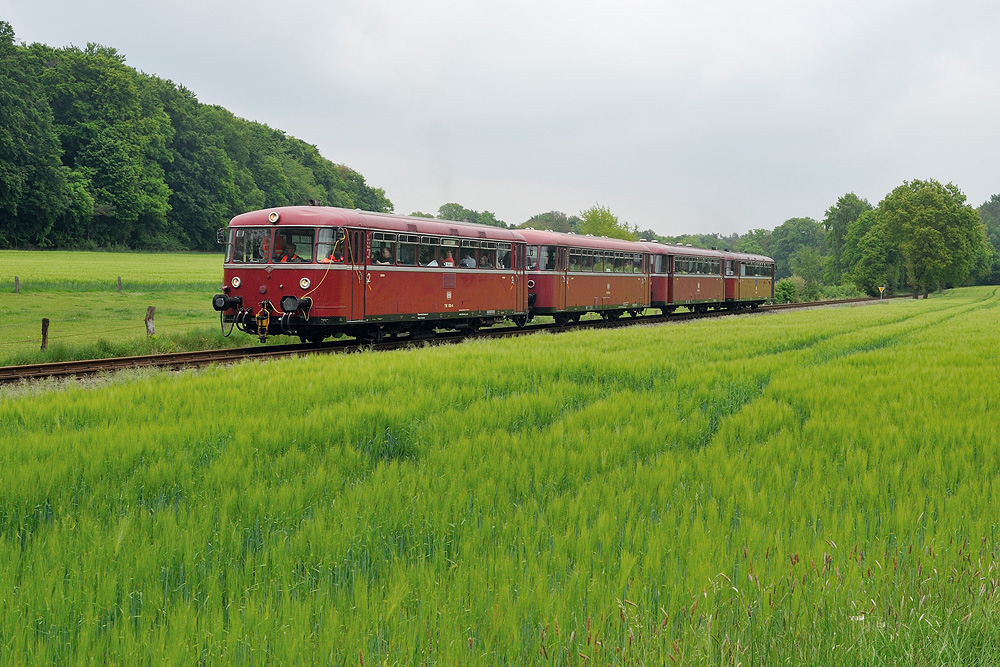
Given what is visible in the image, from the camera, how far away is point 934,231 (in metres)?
76.4

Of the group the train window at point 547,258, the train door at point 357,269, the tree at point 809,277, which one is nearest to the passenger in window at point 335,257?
the train door at point 357,269

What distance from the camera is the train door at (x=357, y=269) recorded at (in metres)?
19.2

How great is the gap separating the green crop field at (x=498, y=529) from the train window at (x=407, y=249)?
38.9 ft

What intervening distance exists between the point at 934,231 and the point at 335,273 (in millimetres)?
76615

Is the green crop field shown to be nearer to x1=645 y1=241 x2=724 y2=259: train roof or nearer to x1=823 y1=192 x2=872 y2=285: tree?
x1=645 y1=241 x2=724 y2=259: train roof

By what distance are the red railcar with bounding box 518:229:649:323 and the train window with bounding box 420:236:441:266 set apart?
5.87 metres

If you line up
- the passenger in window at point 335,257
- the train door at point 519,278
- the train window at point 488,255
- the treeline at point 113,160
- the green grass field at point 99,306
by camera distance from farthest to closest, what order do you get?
the treeline at point 113,160
the train door at point 519,278
the train window at point 488,255
the green grass field at point 99,306
the passenger in window at point 335,257

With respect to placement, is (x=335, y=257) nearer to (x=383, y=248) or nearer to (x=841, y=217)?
(x=383, y=248)

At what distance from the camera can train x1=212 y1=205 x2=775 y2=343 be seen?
18953 mm

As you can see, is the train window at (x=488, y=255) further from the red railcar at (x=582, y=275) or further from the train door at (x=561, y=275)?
the train door at (x=561, y=275)

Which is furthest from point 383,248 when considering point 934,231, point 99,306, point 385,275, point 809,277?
point 809,277

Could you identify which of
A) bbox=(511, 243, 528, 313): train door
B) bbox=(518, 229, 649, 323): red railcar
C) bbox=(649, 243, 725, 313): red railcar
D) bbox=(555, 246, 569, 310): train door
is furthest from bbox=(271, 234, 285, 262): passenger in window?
bbox=(649, 243, 725, 313): red railcar

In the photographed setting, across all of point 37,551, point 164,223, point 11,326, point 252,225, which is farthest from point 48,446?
point 164,223

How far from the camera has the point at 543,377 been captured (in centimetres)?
1122
